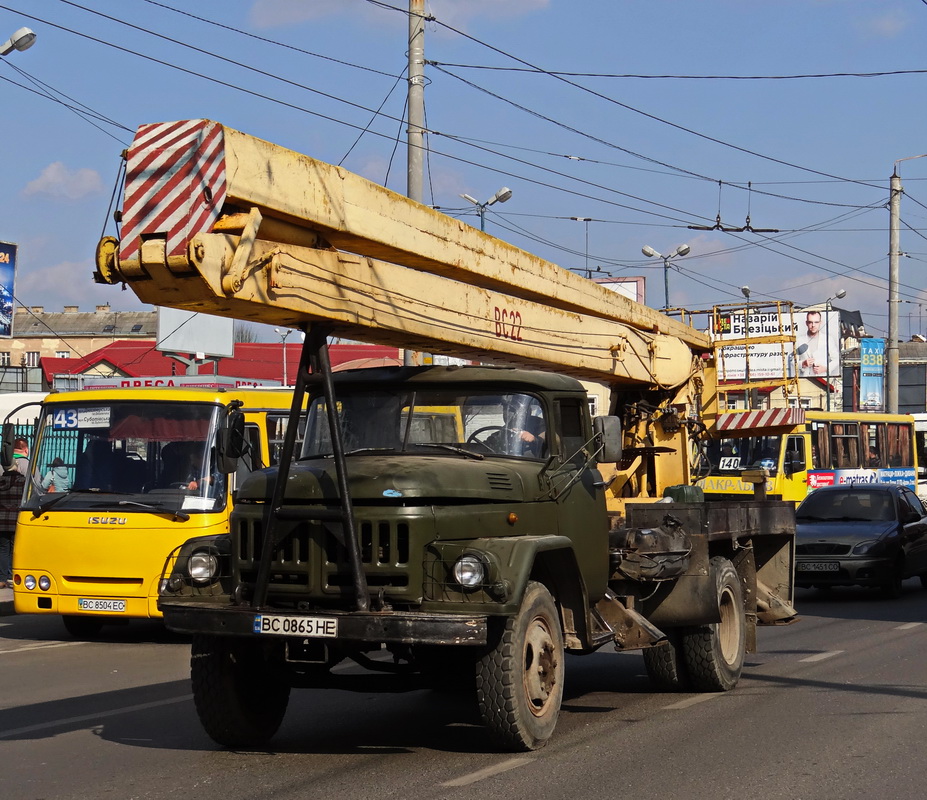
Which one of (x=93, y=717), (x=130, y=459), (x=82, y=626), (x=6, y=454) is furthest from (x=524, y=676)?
(x=82, y=626)

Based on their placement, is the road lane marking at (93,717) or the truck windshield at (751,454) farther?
the truck windshield at (751,454)

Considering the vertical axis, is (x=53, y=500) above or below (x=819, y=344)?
below

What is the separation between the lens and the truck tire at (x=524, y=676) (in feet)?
23.5

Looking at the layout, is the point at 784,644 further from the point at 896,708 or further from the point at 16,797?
the point at 16,797

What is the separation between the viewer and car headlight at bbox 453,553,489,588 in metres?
7.09

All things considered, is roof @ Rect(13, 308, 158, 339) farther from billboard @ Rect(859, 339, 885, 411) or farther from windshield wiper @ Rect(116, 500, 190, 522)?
windshield wiper @ Rect(116, 500, 190, 522)

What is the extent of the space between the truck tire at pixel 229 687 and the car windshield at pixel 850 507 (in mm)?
14034

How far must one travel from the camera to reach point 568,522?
27.2 feet

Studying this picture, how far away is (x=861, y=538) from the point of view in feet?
62.9

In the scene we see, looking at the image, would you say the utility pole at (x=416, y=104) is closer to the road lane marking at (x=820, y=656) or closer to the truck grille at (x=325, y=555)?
the road lane marking at (x=820, y=656)

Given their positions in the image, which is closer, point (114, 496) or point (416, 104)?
point (114, 496)

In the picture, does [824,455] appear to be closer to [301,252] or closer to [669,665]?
[669,665]

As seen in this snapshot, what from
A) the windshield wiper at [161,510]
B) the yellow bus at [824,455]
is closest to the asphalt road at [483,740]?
the windshield wiper at [161,510]

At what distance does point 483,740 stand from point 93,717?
2.83 metres
